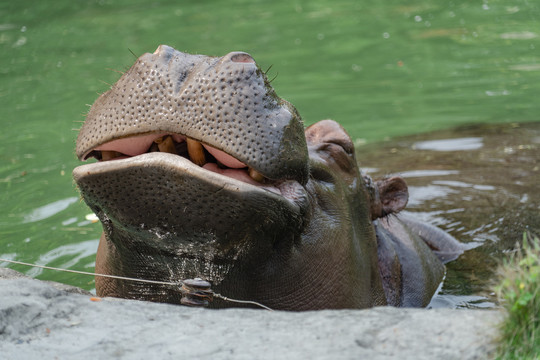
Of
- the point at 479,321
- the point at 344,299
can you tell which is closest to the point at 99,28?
the point at 344,299

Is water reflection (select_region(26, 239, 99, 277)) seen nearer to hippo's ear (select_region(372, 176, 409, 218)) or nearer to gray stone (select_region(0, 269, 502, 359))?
hippo's ear (select_region(372, 176, 409, 218))

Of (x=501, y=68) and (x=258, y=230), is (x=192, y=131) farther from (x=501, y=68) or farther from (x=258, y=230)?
(x=501, y=68)

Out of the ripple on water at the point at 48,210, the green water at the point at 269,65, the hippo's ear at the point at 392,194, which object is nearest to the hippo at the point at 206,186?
the hippo's ear at the point at 392,194

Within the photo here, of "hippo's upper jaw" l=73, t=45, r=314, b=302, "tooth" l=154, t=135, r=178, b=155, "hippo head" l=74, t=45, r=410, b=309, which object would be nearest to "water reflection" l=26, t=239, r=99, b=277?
"hippo head" l=74, t=45, r=410, b=309

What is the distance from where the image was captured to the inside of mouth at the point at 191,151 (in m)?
3.06

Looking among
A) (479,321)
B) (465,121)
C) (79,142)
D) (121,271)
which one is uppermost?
(79,142)

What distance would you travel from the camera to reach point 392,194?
187 inches

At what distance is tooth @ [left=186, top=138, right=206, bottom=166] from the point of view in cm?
307

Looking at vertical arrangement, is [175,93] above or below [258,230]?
above

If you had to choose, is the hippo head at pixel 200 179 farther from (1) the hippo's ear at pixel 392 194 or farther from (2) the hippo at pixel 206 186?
(1) the hippo's ear at pixel 392 194

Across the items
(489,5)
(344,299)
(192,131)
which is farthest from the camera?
(489,5)

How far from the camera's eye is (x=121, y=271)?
3.42 metres

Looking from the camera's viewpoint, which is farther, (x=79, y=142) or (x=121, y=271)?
(x=121, y=271)

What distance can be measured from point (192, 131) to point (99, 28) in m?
11.5
